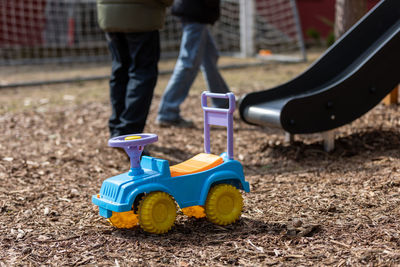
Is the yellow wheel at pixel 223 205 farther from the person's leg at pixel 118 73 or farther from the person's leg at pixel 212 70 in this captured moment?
the person's leg at pixel 212 70

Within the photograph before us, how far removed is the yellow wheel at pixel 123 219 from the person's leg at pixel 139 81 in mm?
1502

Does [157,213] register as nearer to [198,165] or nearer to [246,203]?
[198,165]

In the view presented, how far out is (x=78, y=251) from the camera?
2602mm

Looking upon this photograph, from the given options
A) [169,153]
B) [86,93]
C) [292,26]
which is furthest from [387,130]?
[292,26]

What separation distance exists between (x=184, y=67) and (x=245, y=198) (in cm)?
246

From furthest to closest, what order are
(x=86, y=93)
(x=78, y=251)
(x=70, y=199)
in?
(x=86, y=93) < (x=70, y=199) < (x=78, y=251)

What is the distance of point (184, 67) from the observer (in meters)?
5.52

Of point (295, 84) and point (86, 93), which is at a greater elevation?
point (295, 84)

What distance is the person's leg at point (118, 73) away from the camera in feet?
14.6

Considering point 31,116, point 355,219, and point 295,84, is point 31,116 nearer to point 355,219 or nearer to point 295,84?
point 295,84

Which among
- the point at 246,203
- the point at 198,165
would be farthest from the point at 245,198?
the point at 198,165

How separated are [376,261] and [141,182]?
1.13 m

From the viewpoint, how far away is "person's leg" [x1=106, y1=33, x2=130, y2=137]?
4.46m

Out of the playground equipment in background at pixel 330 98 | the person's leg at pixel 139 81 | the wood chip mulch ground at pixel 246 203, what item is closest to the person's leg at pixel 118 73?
the person's leg at pixel 139 81
